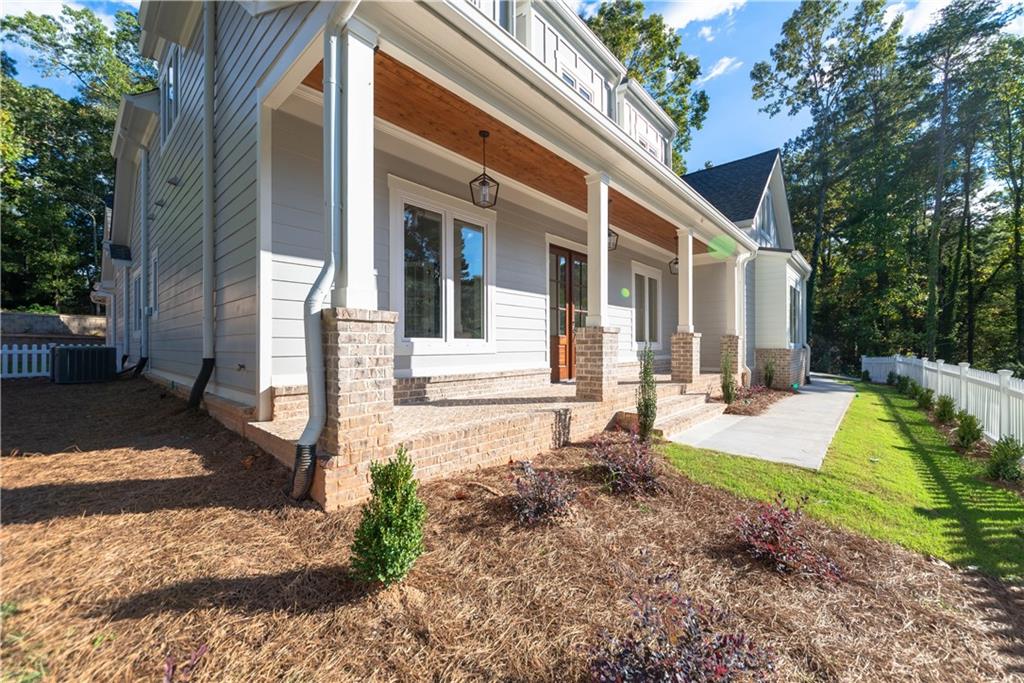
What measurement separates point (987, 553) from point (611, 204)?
18.8ft

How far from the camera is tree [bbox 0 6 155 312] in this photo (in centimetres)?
1898

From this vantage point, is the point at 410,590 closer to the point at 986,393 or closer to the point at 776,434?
the point at 776,434

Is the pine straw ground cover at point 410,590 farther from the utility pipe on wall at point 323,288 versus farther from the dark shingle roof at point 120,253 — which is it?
the dark shingle roof at point 120,253

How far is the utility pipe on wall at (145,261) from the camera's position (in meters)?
8.62

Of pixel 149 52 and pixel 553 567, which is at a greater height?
pixel 149 52

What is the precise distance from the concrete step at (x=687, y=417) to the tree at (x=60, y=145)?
27.1m

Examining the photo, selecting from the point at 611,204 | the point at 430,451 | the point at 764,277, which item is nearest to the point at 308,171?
the point at 430,451

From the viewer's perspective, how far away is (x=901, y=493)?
12.6ft

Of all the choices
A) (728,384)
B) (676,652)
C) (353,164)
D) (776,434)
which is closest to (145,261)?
(353,164)

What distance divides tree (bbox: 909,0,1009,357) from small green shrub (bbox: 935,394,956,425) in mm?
13436

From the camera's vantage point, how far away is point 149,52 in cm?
801

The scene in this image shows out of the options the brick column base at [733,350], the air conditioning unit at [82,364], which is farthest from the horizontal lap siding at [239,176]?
the brick column base at [733,350]

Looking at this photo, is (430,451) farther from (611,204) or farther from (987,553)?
(611,204)

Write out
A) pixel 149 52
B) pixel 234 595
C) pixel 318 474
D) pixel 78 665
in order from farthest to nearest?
pixel 149 52 → pixel 318 474 → pixel 234 595 → pixel 78 665
